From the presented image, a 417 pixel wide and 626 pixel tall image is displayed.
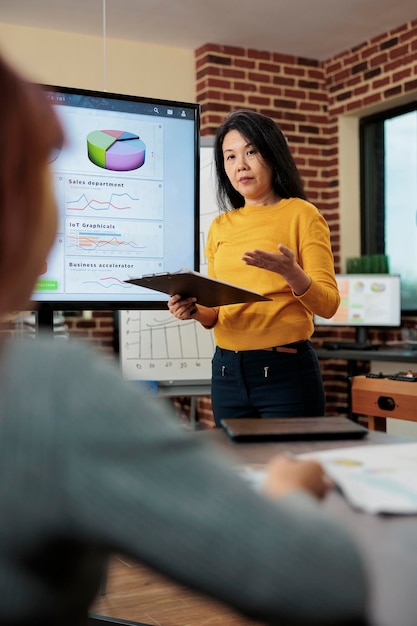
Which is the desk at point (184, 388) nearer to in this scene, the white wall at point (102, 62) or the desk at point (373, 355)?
the desk at point (373, 355)

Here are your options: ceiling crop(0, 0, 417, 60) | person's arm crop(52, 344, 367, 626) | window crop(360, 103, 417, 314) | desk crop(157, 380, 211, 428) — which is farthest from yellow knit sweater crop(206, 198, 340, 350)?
window crop(360, 103, 417, 314)

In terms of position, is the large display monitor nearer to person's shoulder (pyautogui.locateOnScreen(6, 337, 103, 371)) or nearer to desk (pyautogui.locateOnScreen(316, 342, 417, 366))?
person's shoulder (pyautogui.locateOnScreen(6, 337, 103, 371))

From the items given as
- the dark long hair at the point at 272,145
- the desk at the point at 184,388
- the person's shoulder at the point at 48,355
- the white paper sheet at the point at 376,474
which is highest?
the dark long hair at the point at 272,145

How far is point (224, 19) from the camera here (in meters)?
4.61

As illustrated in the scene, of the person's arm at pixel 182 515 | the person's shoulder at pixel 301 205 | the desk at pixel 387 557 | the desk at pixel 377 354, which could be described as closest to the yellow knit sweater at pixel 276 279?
the person's shoulder at pixel 301 205

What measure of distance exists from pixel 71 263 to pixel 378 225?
12.0 feet

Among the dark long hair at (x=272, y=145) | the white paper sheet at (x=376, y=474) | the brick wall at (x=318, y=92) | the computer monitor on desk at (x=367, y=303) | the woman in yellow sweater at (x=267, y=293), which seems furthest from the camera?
the brick wall at (x=318, y=92)

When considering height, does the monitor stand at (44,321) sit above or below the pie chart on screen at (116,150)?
below

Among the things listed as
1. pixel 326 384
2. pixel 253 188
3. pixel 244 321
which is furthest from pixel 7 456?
pixel 326 384

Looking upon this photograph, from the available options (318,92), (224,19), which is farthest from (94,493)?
(318,92)

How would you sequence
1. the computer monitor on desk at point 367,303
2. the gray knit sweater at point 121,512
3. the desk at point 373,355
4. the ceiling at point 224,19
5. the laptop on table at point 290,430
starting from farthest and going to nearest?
the computer monitor on desk at point 367,303, the ceiling at point 224,19, the desk at point 373,355, the laptop on table at point 290,430, the gray knit sweater at point 121,512

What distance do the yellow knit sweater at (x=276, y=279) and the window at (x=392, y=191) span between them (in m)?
3.06

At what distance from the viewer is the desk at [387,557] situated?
1.90 feet

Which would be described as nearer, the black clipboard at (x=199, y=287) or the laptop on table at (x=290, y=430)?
the laptop on table at (x=290, y=430)
